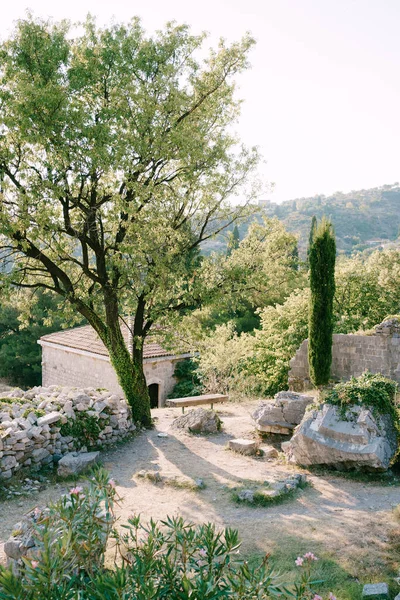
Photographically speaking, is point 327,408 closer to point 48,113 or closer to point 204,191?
point 204,191

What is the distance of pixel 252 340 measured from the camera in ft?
68.3

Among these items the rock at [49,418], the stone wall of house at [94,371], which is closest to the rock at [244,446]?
the rock at [49,418]

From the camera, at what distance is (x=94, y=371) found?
2008 centimetres

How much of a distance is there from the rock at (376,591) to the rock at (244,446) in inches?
221

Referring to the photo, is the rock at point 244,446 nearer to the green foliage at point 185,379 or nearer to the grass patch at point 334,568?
the grass patch at point 334,568

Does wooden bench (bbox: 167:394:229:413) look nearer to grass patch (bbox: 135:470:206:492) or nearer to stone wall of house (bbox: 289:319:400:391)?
stone wall of house (bbox: 289:319:400:391)

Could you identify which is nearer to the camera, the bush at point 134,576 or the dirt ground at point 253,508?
the bush at point 134,576

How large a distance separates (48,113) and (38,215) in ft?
7.04

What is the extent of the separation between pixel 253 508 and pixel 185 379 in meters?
13.3

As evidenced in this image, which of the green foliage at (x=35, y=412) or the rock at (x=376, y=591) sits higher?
the green foliage at (x=35, y=412)

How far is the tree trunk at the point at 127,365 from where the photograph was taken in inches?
496

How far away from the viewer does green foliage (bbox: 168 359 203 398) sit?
66.5ft

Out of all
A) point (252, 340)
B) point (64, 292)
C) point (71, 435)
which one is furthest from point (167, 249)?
point (252, 340)

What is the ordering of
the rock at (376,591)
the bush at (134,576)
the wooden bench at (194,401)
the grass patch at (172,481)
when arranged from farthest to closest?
the wooden bench at (194,401) → the grass patch at (172,481) → the rock at (376,591) → the bush at (134,576)
